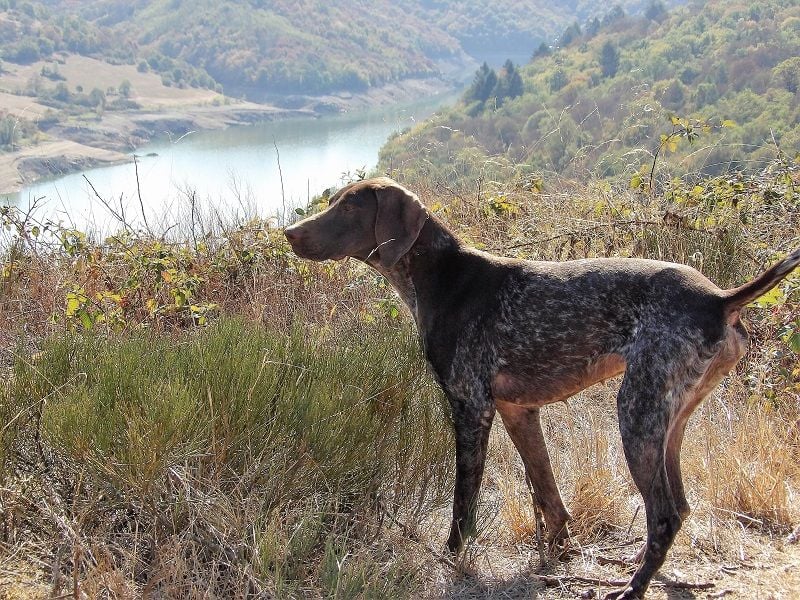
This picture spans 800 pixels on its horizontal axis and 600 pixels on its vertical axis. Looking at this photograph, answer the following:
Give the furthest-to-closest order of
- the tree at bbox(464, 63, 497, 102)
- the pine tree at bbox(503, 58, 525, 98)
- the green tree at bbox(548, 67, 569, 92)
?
the tree at bbox(464, 63, 497, 102)
the pine tree at bbox(503, 58, 525, 98)
the green tree at bbox(548, 67, 569, 92)

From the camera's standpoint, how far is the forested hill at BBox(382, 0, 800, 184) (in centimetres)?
997

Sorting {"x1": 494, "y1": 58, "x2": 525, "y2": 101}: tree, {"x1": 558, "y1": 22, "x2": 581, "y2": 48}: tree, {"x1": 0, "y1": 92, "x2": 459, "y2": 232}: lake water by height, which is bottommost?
{"x1": 0, "y1": 92, "x2": 459, "y2": 232}: lake water

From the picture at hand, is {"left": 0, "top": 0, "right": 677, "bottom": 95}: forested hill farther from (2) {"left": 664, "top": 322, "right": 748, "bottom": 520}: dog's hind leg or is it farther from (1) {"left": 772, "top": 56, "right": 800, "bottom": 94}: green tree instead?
(2) {"left": 664, "top": 322, "right": 748, "bottom": 520}: dog's hind leg

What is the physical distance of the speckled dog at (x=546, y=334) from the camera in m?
3.26

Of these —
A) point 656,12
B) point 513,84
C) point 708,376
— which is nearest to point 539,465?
point 708,376

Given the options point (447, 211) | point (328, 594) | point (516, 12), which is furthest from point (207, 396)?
point (516, 12)

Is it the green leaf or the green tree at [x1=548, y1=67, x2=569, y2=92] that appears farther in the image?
the green tree at [x1=548, y1=67, x2=569, y2=92]

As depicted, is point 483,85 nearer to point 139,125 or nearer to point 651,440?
point 139,125

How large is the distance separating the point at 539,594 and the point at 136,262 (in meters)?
4.29

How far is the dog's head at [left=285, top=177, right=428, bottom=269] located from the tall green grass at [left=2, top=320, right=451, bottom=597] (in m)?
0.61

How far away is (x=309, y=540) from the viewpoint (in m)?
3.47

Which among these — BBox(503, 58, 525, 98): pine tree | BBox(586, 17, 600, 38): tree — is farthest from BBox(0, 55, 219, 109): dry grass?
BBox(586, 17, 600, 38): tree

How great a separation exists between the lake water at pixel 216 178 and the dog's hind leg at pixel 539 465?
144 inches

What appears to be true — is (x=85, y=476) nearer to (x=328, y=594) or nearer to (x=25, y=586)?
(x=25, y=586)
